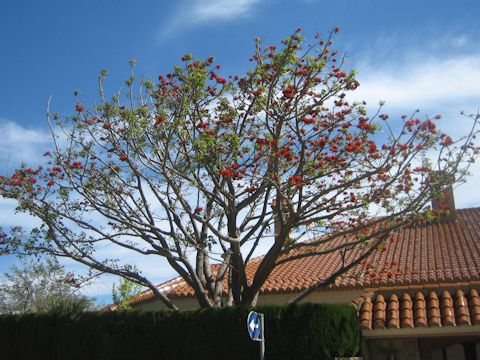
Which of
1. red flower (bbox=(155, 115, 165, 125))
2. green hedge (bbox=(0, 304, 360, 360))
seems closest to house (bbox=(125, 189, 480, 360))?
green hedge (bbox=(0, 304, 360, 360))

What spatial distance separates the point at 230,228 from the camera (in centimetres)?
1152

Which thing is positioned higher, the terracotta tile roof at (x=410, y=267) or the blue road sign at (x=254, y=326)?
the terracotta tile roof at (x=410, y=267)

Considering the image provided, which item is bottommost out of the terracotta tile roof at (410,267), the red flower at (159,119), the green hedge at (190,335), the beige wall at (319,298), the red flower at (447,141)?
the green hedge at (190,335)

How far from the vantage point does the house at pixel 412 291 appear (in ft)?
36.9

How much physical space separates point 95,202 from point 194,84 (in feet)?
11.4

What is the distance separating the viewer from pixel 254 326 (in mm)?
8422

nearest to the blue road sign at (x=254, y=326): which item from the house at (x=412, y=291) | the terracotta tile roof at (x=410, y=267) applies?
the house at (x=412, y=291)

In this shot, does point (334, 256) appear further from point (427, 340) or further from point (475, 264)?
point (427, 340)

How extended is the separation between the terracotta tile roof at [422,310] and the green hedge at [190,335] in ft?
2.75

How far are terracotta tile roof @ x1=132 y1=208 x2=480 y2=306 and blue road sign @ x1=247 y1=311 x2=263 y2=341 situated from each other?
3817mm

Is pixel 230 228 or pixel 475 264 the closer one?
pixel 230 228

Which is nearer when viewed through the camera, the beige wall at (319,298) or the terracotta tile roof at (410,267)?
the terracotta tile roof at (410,267)

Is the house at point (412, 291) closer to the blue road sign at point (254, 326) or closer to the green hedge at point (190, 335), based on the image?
the green hedge at point (190, 335)

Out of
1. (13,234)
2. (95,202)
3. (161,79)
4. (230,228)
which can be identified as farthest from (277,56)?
(13,234)
